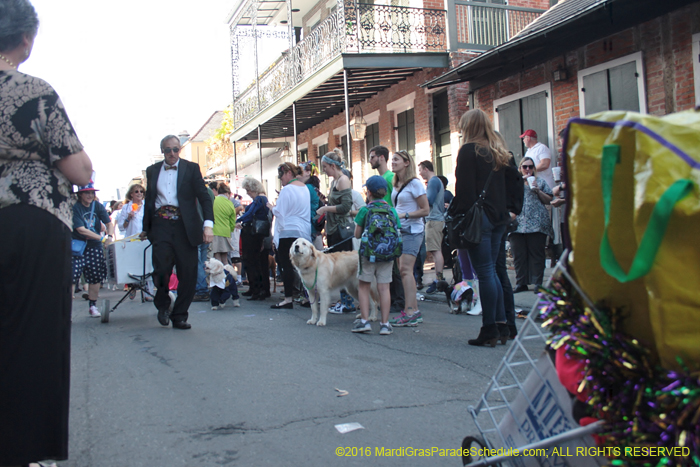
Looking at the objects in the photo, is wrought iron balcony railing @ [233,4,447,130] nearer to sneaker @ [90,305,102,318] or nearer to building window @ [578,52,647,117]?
building window @ [578,52,647,117]

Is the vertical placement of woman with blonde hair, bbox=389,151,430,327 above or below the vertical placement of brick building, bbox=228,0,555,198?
below

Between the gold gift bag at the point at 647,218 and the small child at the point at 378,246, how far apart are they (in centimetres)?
455

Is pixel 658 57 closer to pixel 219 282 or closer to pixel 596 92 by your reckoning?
pixel 596 92

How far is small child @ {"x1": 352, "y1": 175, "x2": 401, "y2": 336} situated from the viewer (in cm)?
626

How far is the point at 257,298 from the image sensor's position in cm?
1010

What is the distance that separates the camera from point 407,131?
1653 centimetres

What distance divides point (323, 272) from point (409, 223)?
117 cm

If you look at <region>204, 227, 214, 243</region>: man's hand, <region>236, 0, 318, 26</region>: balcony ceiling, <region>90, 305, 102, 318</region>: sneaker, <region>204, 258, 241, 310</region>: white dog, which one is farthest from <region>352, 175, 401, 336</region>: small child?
<region>236, 0, 318, 26</region>: balcony ceiling

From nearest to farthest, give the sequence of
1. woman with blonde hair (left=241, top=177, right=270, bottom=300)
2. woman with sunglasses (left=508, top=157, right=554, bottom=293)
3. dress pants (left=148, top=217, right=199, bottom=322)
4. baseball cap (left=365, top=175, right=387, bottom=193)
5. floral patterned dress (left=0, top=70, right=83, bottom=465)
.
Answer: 1. floral patterned dress (left=0, top=70, right=83, bottom=465)
2. baseball cap (left=365, top=175, right=387, bottom=193)
3. dress pants (left=148, top=217, right=199, bottom=322)
4. woman with sunglasses (left=508, top=157, right=554, bottom=293)
5. woman with blonde hair (left=241, top=177, right=270, bottom=300)

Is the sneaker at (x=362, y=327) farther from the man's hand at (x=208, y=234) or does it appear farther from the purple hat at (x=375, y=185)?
the man's hand at (x=208, y=234)

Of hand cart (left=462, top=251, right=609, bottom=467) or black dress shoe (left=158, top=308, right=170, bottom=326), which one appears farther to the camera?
black dress shoe (left=158, top=308, right=170, bottom=326)

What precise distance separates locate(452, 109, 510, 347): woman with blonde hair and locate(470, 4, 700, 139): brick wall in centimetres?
463

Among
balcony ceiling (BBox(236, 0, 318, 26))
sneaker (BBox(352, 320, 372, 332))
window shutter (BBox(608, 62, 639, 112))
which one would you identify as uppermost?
balcony ceiling (BBox(236, 0, 318, 26))

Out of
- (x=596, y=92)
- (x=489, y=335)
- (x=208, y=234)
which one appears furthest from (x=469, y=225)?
(x=596, y=92)
